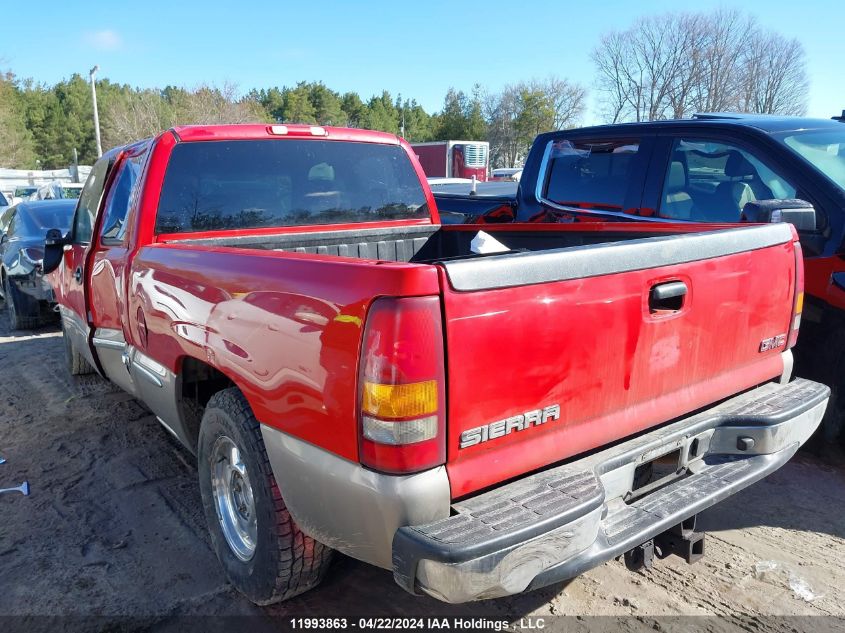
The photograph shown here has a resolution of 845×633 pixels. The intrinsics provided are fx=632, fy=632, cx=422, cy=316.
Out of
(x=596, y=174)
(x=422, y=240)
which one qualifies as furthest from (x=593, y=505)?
(x=596, y=174)

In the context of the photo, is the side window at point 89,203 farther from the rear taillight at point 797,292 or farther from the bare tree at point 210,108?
the bare tree at point 210,108

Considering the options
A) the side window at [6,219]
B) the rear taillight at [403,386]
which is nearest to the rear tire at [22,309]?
the side window at [6,219]

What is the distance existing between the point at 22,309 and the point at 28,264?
1.98ft

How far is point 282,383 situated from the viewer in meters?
2.08

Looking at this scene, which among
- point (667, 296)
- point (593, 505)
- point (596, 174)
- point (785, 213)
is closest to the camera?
point (593, 505)

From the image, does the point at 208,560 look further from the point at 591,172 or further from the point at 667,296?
the point at 591,172

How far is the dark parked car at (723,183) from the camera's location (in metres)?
3.66

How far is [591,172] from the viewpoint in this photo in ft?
17.1

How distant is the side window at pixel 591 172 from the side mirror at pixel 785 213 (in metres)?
1.32

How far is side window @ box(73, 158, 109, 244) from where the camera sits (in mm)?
4109

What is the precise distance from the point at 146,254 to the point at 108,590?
5.05 ft

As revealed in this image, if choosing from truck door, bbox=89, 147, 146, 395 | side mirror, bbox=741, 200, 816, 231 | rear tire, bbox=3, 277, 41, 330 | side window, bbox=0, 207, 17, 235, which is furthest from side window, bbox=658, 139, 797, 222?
side window, bbox=0, 207, 17, 235

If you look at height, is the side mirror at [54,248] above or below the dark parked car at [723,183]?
below

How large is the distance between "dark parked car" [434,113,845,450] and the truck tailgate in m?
0.25
